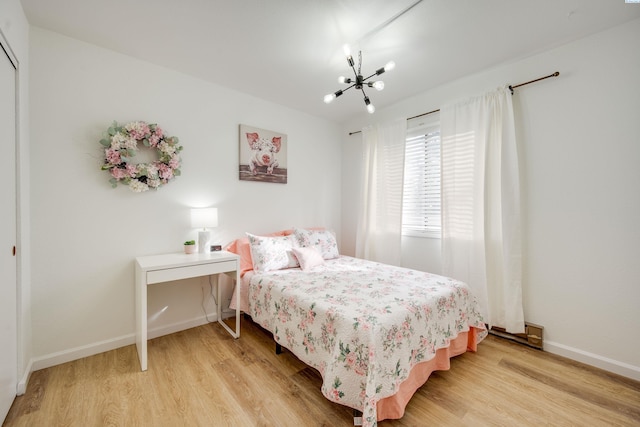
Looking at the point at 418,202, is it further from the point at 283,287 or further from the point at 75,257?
the point at 75,257

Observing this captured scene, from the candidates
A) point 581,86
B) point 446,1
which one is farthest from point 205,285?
point 581,86

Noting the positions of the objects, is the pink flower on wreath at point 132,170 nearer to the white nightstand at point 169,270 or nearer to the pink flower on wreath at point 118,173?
the pink flower on wreath at point 118,173

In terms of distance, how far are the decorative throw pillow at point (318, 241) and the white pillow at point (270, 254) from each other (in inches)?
10.1

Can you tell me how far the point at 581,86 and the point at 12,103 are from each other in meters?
4.01

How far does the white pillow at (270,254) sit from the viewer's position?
2.52 metres

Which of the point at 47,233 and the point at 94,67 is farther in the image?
the point at 94,67

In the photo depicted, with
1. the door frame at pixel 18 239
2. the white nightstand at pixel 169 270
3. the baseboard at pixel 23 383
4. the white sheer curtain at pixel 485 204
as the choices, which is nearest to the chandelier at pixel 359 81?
the white sheer curtain at pixel 485 204

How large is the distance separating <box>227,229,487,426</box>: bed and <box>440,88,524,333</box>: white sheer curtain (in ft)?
1.37

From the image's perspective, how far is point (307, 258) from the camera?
2604mm

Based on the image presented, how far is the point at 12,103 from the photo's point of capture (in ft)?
5.06

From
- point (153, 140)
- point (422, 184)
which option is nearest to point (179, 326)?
point (153, 140)

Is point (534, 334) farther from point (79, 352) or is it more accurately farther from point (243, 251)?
point (79, 352)

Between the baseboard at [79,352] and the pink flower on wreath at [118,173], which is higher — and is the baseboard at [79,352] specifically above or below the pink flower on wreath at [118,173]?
below

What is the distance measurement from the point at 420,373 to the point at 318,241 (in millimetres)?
1686
